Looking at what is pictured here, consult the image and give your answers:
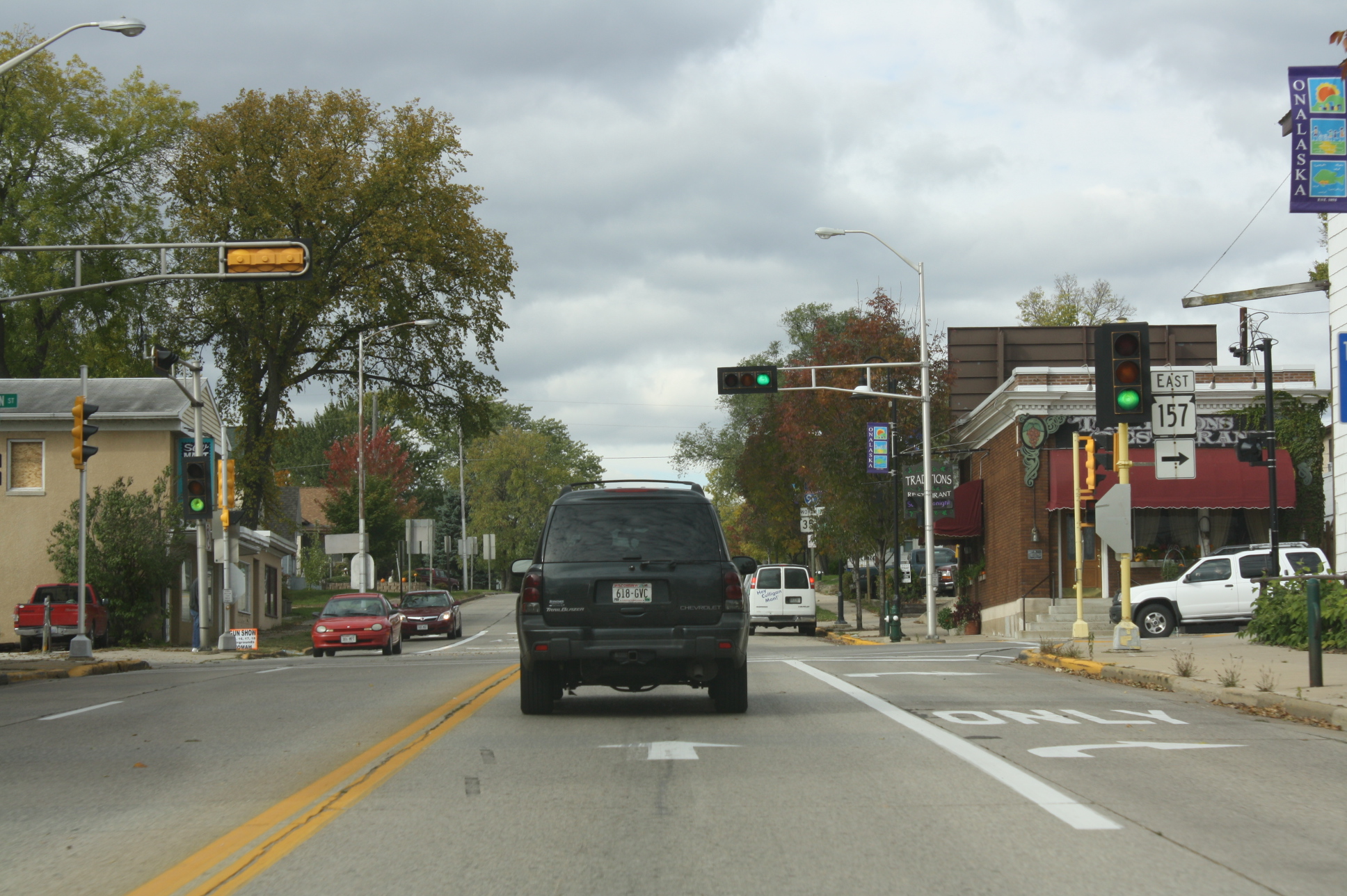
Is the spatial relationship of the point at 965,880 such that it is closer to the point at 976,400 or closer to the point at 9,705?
the point at 9,705

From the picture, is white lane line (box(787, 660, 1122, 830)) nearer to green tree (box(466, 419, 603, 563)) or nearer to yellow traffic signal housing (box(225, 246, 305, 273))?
yellow traffic signal housing (box(225, 246, 305, 273))

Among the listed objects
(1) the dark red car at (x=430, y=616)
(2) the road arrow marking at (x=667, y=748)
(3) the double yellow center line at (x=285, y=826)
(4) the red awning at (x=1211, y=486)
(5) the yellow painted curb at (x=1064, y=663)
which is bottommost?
(1) the dark red car at (x=430, y=616)

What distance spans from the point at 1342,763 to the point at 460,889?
6546mm

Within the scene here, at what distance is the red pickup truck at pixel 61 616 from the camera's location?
32688mm

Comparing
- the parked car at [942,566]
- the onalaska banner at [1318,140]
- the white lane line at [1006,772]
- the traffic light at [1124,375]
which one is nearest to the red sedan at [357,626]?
the traffic light at [1124,375]

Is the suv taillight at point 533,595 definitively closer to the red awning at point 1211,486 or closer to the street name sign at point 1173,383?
the street name sign at point 1173,383

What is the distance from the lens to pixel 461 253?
44500 mm

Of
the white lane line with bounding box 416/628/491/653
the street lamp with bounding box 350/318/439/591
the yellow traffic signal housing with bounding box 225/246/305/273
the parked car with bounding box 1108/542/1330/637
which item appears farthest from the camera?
the street lamp with bounding box 350/318/439/591

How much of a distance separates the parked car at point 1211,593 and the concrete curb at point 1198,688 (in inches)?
344

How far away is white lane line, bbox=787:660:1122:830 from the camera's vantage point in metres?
7.23

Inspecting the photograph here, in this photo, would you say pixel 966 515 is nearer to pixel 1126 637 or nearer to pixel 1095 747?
pixel 1126 637

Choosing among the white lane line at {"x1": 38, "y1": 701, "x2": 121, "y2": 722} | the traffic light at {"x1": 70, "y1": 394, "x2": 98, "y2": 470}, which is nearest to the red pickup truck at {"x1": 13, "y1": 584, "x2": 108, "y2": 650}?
the traffic light at {"x1": 70, "y1": 394, "x2": 98, "y2": 470}

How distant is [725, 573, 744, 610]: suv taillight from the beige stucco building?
27.9 m

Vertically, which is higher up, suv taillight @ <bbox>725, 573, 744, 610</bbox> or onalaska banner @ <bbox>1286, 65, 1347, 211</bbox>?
onalaska banner @ <bbox>1286, 65, 1347, 211</bbox>
